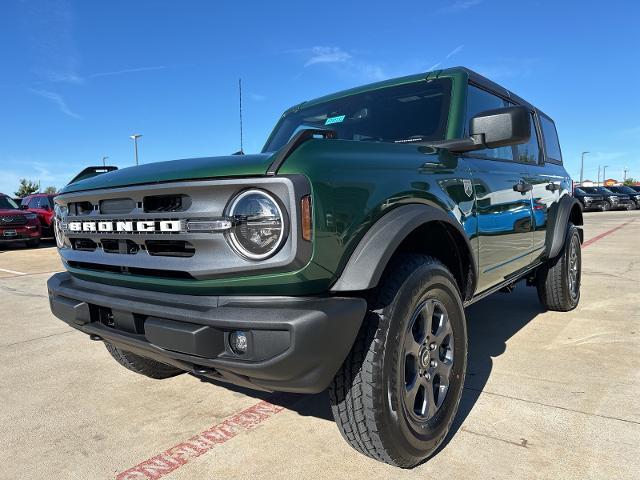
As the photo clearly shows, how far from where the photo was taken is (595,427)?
93.8 inches

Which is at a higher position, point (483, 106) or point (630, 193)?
point (483, 106)

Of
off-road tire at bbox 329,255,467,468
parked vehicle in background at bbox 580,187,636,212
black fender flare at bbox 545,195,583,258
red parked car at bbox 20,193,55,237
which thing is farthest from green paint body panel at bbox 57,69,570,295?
parked vehicle in background at bbox 580,187,636,212

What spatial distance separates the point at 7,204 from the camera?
545 inches

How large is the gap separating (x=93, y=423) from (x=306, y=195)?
186 cm

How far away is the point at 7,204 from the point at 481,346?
1454 cm

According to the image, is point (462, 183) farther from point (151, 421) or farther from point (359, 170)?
point (151, 421)

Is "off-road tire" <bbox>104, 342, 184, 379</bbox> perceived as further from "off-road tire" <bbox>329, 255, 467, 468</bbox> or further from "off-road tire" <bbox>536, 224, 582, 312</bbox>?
"off-road tire" <bbox>536, 224, 582, 312</bbox>

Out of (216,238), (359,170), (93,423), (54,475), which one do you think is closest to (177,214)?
(216,238)

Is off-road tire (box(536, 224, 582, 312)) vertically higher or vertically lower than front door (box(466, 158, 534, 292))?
lower

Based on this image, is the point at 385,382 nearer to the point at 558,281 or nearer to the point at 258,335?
the point at 258,335

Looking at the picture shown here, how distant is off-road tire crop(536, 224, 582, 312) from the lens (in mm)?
4406

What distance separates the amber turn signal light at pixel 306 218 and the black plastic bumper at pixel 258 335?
0.23 metres

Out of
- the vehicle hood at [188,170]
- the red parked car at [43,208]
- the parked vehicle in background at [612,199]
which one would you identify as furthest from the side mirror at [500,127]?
the parked vehicle in background at [612,199]

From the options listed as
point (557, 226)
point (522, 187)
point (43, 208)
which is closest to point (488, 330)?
point (557, 226)
